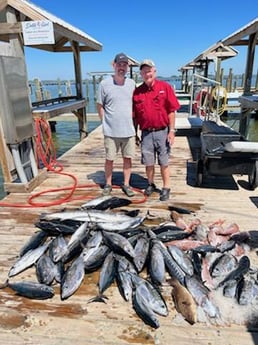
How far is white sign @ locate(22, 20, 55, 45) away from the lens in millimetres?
4160

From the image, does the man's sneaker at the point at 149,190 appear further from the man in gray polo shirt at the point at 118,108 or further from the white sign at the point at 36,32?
the white sign at the point at 36,32

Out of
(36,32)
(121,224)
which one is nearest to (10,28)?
(36,32)

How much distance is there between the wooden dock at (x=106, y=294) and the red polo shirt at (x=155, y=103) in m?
1.20

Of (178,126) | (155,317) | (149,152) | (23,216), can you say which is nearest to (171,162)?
(149,152)

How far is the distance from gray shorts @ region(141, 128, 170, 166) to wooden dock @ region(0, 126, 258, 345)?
0.65 m

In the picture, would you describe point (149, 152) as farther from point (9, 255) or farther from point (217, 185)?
point (9, 255)

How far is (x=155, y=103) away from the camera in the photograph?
3742 mm

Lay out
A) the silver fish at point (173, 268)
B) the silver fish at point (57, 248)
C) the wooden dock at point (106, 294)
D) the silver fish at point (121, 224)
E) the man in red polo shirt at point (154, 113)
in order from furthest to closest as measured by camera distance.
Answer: the man in red polo shirt at point (154, 113) → the silver fish at point (121, 224) → the silver fish at point (57, 248) → the silver fish at point (173, 268) → the wooden dock at point (106, 294)

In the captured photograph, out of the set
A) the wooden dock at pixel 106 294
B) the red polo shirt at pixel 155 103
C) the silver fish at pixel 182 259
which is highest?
the red polo shirt at pixel 155 103

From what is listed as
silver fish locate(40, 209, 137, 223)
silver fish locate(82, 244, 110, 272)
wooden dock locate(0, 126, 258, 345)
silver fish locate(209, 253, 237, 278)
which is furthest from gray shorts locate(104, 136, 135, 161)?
silver fish locate(209, 253, 237, 278)

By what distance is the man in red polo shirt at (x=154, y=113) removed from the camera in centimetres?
370

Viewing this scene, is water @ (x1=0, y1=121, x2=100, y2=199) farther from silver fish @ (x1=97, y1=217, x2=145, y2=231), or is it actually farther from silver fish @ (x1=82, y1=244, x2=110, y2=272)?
A: silver fish @ (x1=82, y1=244, x2=110, y2=272)

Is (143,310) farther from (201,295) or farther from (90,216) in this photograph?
(90,216)

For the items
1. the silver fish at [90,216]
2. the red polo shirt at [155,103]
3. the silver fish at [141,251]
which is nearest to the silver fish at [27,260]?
the silver fish at [90,216]
